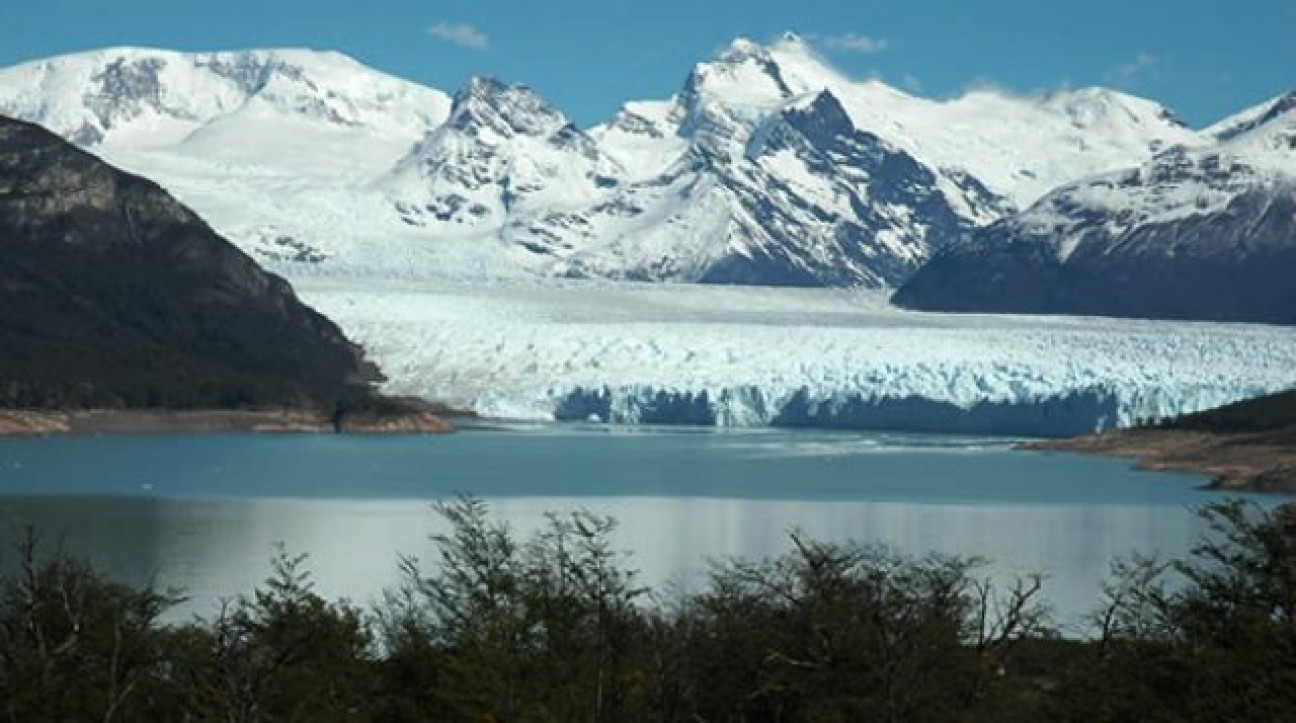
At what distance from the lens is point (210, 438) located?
Answer: 128 m

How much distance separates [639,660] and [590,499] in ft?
160

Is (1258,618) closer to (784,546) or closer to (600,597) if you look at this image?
(600,597)

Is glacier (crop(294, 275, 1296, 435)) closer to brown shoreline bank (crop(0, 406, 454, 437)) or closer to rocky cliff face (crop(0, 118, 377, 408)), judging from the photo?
brown shoreline bank (crop(0, 406, 454, 437))

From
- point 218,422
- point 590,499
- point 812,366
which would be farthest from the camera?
point 218,422

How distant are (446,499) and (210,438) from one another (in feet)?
179

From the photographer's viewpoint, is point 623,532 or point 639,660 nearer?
point 639,660

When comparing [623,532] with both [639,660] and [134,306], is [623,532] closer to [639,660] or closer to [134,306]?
[639,660]

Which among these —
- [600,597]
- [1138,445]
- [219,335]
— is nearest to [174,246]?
[219,335]

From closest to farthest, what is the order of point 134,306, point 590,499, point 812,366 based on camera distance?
point 590,499 → point 812,366 → point 134,306

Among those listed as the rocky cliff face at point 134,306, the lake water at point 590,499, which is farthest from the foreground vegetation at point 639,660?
the rocky cliff face at point 134,306

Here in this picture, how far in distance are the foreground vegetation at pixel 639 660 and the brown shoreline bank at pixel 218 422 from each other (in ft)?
301

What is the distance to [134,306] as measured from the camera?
14538 centimetres

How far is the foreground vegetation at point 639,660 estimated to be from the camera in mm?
25695

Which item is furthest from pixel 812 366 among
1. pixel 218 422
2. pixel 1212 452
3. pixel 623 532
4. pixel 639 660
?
pixel 639 660
